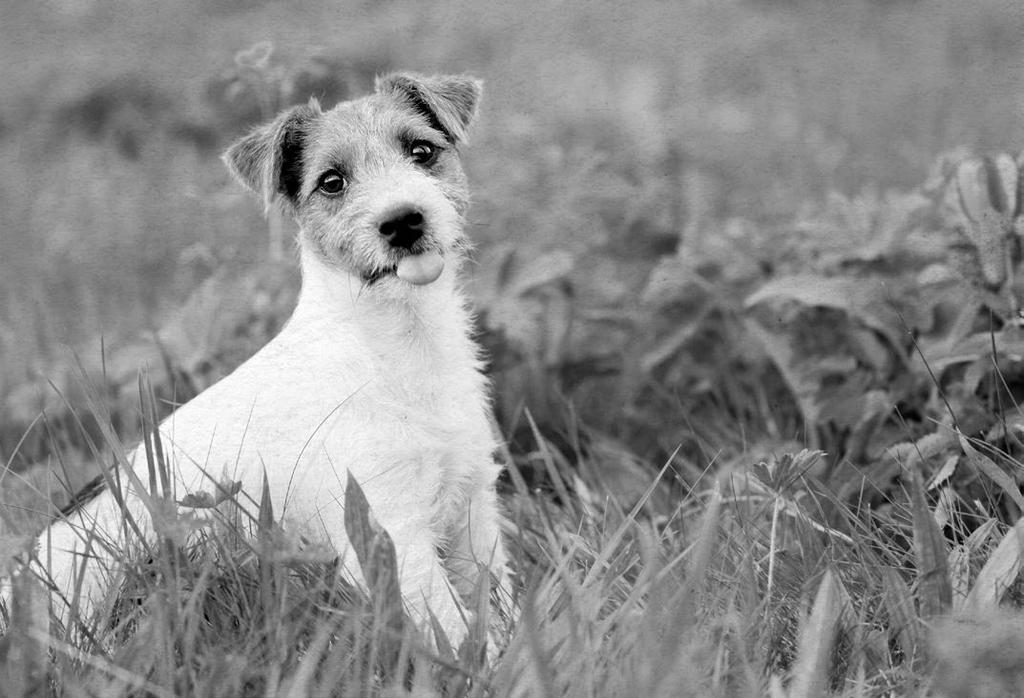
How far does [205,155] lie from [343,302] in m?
3.74

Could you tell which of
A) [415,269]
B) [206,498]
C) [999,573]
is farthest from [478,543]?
[999,573]

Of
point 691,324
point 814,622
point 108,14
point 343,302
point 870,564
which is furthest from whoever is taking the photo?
point 108,14

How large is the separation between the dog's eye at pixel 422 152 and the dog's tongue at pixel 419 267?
41 centimetres

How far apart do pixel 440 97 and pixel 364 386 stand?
1.08m

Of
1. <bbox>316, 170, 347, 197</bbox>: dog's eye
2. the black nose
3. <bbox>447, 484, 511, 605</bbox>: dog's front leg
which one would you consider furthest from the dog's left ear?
<bbox>447, 484, 511, 605</bbox>: dog's front leg

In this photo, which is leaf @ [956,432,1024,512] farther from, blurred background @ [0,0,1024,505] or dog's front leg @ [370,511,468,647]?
dog's front leg @ [370,511,468,647]

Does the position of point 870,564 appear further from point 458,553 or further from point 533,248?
point 533,248

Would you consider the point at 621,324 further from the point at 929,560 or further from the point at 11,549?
the point at 11,549

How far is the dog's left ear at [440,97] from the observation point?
389cm

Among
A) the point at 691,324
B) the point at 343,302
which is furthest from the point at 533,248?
the point at 343,302

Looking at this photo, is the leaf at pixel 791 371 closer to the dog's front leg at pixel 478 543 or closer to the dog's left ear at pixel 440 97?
the dog's front leg at pixel 478 543

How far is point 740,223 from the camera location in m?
5.46

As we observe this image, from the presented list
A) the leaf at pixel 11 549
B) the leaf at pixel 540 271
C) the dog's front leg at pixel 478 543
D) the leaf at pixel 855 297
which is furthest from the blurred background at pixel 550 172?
the leaf at pixel 11 549

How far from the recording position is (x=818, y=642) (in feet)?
8.92
